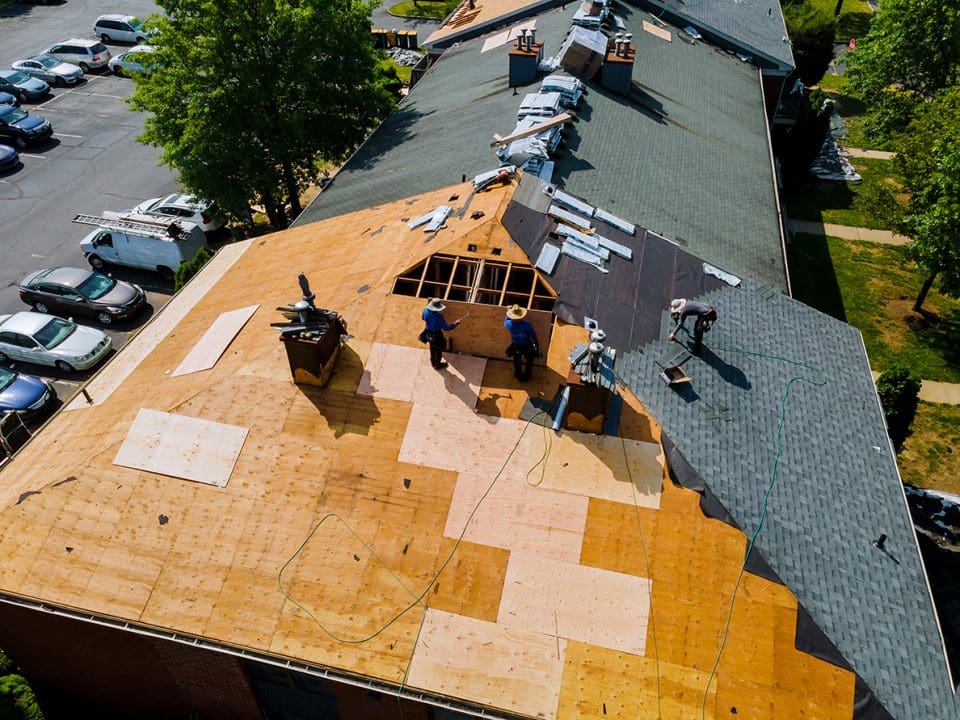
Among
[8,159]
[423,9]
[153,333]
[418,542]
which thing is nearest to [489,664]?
[418,542]

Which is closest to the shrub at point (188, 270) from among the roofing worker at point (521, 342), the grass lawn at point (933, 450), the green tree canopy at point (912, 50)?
the roofing worker at point (521, 342)

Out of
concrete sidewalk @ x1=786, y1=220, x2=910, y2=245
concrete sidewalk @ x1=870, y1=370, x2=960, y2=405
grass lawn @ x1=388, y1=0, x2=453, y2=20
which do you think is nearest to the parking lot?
grass lawn @ x1=388, y1=0, x2=453, y2=20

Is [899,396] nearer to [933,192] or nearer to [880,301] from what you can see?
[933,192]

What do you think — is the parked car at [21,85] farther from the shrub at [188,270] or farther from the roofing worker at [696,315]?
the roofing worker at [696,315]

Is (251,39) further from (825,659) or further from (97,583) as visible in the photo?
(825,659)

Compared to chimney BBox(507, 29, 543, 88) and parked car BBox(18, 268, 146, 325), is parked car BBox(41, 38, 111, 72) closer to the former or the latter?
parked car BBox(18, 268, 146, 325)
